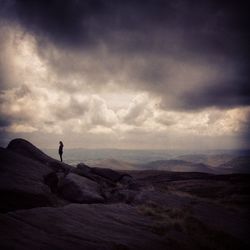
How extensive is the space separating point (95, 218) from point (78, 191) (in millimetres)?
5842

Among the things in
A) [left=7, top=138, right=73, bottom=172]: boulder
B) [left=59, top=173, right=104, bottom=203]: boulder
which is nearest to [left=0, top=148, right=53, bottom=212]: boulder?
[left=59, top=173, right=104, bottom=203]: boulder

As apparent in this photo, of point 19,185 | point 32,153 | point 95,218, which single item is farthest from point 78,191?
point 32,153

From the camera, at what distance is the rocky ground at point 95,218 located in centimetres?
956

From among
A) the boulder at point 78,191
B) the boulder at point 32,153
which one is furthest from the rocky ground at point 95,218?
the boulder at point 32,153

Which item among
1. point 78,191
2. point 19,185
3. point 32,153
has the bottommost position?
point 78,191

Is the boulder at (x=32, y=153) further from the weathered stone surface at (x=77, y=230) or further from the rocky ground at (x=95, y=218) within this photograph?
the weathered stone surface at (x=77, y=230)

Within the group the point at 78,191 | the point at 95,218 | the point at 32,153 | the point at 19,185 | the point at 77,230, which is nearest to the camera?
the point at 77,230

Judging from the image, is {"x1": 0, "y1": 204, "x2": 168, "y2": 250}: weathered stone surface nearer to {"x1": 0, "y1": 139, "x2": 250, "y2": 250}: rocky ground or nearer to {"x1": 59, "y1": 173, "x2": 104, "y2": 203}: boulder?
{"x1": 0, "y1": 139, "x2": 250, "y2": 250}: rocky ground

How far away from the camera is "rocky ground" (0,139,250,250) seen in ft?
31.4

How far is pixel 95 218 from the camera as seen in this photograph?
12617 millimetres

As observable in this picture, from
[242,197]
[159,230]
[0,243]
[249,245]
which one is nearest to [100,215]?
[159,230]

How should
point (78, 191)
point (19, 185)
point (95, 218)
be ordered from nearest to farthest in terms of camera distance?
point (95, 218) → point (19, 185) → point (78, 191)

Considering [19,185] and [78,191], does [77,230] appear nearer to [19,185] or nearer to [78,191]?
[19,185]

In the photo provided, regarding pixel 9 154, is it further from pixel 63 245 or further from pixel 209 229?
pixel 209 229
